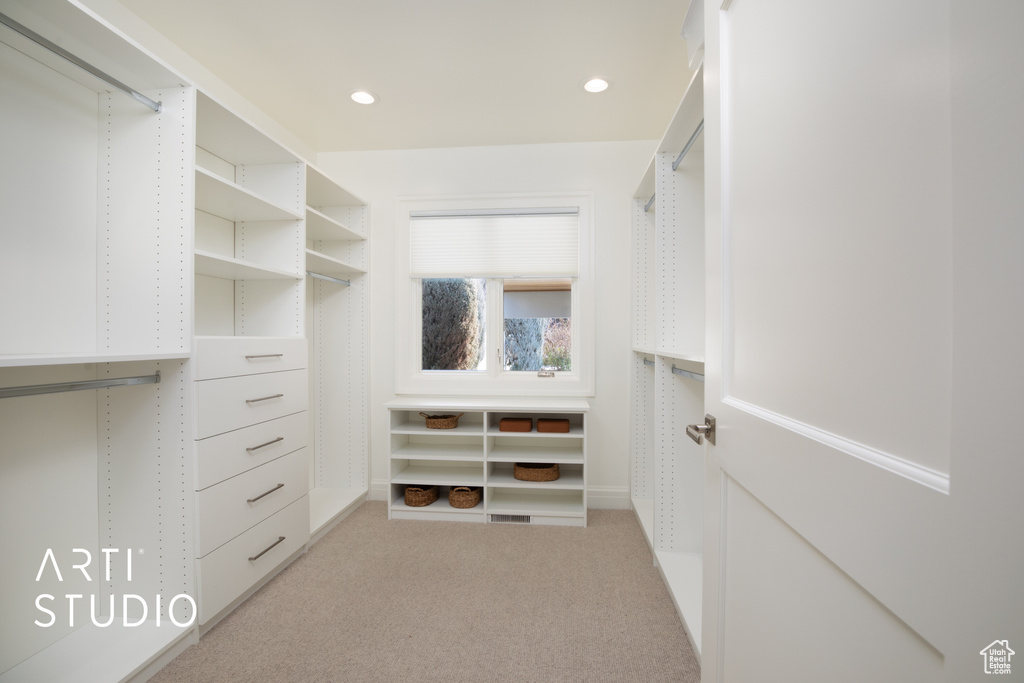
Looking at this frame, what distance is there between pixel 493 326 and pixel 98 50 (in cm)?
232

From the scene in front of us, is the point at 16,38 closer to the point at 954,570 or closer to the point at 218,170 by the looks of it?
the point at 218,170

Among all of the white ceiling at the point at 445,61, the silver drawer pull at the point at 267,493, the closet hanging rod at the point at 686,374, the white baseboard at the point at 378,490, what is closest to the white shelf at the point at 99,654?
the silver drawer pull at the point at 267,493

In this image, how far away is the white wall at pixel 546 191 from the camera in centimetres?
297

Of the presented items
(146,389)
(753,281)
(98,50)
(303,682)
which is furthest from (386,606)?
(98,50)

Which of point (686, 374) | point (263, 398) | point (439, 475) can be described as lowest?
point (439, 475)

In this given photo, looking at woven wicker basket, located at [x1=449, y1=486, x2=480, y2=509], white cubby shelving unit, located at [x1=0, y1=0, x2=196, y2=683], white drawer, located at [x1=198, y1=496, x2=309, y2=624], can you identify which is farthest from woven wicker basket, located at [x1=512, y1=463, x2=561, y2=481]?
white cubby shelving unit, located at [x1=0, y1=0, x2=196, y2=683]

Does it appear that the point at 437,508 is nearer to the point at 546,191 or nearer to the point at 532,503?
the point at 532,503

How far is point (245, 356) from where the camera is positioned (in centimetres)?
179

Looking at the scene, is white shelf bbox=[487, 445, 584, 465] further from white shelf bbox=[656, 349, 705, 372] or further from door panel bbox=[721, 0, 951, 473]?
door panel bbox=[721, 0, 951, 473]

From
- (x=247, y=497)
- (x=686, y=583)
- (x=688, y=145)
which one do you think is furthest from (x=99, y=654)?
(x=688, y=145)

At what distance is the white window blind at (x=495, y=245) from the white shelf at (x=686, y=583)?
1.84 metres

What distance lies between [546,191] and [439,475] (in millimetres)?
2107

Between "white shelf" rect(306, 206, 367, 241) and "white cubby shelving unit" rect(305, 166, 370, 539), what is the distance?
0.10ft

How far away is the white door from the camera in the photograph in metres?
0.34
